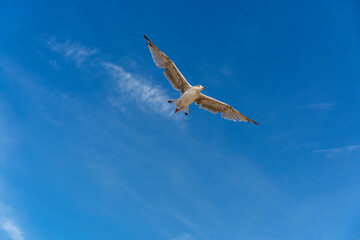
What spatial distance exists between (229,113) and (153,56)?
10539 millimetres

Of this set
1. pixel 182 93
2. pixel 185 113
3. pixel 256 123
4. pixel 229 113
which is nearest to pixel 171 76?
pixel 182 93

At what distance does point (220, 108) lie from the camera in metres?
34.7

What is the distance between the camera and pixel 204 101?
112ft

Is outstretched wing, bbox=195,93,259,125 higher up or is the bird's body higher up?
outstretched wing, bbox=195,93,259,125

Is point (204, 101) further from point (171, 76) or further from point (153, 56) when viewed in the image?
point (153, 56)

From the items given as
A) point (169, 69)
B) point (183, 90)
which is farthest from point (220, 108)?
point (169, 69)

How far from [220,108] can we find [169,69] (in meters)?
7.28

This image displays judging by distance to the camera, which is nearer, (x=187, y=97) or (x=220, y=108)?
(x=187, y=97)

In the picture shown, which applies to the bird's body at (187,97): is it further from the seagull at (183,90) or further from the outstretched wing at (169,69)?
the outstretched wing at (169,69)

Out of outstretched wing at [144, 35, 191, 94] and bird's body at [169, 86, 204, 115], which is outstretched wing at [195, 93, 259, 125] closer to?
bird's body at [169, 86, 204, 115]

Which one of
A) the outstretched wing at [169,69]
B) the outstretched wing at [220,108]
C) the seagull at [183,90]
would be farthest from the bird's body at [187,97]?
the outstretched wing at [220,108]

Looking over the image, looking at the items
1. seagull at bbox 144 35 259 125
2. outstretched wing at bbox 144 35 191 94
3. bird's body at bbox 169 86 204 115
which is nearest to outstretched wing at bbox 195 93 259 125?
seagull at bbox 144 35 259 125

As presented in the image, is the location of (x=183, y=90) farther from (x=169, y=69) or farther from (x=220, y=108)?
(x=220, y=108)

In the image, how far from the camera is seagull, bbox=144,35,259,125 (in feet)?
103
